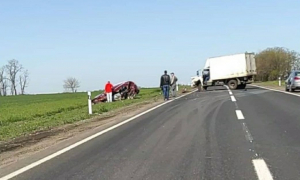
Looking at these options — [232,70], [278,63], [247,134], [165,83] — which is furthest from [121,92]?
[278,63]

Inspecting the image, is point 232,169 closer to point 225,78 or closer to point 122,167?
point 122,167

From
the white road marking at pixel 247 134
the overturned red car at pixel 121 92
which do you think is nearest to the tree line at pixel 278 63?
the overturned red car at pixel 121 92

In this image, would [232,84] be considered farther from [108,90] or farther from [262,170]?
[262,170]

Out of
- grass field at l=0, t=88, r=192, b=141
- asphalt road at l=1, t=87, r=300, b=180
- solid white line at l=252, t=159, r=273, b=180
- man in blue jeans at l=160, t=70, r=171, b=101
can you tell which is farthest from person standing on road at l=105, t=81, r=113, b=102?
solid white line at l=252, t=159, r=273, b=180

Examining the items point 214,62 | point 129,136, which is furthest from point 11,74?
point 129,136

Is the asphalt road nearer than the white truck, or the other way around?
the asphalt road

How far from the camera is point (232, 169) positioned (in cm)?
646

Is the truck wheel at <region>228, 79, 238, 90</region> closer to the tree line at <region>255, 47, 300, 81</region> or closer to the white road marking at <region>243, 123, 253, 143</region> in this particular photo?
the white road marking at <region>243, 123, 253, 143</region>

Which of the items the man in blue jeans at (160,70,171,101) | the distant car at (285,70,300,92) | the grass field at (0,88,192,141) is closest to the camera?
the grass field at (0,88,192,141)

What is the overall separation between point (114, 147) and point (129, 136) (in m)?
1.64

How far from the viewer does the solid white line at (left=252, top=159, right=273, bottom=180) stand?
19.4 feet

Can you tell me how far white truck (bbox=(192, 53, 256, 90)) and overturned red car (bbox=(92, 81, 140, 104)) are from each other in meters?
9.83

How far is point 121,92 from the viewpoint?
121 ft

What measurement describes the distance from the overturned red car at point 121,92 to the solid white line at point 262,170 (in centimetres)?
2944
